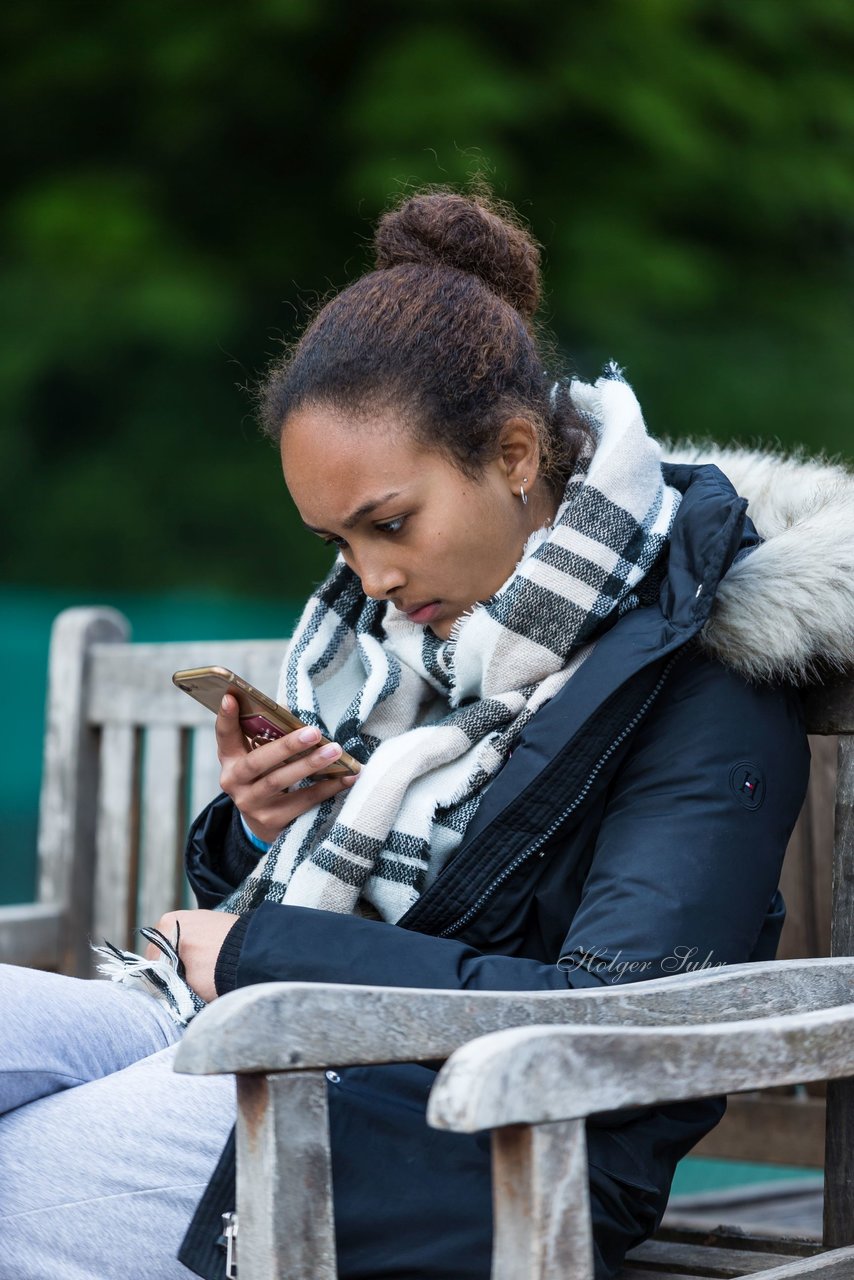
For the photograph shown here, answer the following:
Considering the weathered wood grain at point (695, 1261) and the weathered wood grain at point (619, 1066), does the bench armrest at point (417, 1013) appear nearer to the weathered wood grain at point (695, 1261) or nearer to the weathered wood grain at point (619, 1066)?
the weathered wood grain at point (619, 1066)

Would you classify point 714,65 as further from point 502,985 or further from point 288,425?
point 502,985

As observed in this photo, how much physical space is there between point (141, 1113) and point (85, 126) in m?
4.59

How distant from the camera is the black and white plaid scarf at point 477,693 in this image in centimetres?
168

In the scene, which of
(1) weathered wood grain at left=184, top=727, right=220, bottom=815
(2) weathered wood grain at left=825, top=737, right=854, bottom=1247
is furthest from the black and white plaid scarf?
(1) weathered wood grain at left=184, top=727, right=220, bottom=815

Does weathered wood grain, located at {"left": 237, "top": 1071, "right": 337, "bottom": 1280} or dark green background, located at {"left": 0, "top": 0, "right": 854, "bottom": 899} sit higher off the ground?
dark green background, located at {"left": 0, "top": 0, "right": 854, "bottom": 899}

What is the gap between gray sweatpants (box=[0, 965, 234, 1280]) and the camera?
4.50ft

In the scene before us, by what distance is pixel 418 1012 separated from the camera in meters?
1.19

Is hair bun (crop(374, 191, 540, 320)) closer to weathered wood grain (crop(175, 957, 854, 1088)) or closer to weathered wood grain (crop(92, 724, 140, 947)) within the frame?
weathered wood grain (crop(175, 957, 854, 1088))

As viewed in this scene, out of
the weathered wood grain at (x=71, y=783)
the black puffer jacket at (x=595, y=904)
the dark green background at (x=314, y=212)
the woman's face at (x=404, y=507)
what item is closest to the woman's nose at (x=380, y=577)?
the woman's face at (x=404, y=507)

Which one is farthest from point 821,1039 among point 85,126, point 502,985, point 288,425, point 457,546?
point 85,126

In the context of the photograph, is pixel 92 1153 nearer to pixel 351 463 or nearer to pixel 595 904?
pixel 595 904

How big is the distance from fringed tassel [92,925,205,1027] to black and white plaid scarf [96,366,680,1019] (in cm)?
14

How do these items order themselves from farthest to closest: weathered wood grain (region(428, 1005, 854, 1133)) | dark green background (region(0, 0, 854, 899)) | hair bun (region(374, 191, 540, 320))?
dark green background (region(0, 0, 854, 899)) < hair bun (region(374, 191, 540, 320)) < weathered wood grain (region(428, 1005, 854, 1133))

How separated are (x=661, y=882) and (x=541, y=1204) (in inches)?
19.4
